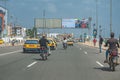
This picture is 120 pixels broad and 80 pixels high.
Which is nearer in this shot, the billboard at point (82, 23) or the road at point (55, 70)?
the road at point (55, 70)

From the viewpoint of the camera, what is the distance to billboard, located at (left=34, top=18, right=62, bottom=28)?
4390 inches

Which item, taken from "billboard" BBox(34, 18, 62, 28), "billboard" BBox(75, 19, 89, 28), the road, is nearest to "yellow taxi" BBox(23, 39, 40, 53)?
the road

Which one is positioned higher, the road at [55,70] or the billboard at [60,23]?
the billboard at [60,23]

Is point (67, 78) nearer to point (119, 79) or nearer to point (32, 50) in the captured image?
point (119, 79)

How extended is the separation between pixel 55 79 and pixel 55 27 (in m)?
98.5

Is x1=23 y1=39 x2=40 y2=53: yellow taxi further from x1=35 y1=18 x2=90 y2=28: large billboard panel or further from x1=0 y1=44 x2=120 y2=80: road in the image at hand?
x1=35 y1=18 x2=90 y2=28: large billboard panel

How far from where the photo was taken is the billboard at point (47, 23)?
112 m

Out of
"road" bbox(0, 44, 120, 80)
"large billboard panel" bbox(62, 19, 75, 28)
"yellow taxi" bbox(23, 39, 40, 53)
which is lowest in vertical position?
"road" bbox(0, 44, 120, 80)

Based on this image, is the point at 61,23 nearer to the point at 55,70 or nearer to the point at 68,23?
the point at 68,23

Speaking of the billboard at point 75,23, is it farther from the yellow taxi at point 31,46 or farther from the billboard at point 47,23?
the yellow taxi at point 31,46

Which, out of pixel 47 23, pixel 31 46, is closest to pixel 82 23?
pixel 47 23

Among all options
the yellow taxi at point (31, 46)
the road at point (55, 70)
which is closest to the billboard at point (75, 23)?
the yellow taxi at point (31, 46)

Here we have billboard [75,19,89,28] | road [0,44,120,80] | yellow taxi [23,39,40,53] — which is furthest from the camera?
billboard [75,19,89,28]

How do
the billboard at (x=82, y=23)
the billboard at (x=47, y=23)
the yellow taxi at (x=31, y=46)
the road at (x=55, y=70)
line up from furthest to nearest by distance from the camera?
the billboard at (x=82, y=23) → the billboard at (x=47, y=23) → the yellow taxi at (x=31, y=46) → the road at (x=55, y=70)
